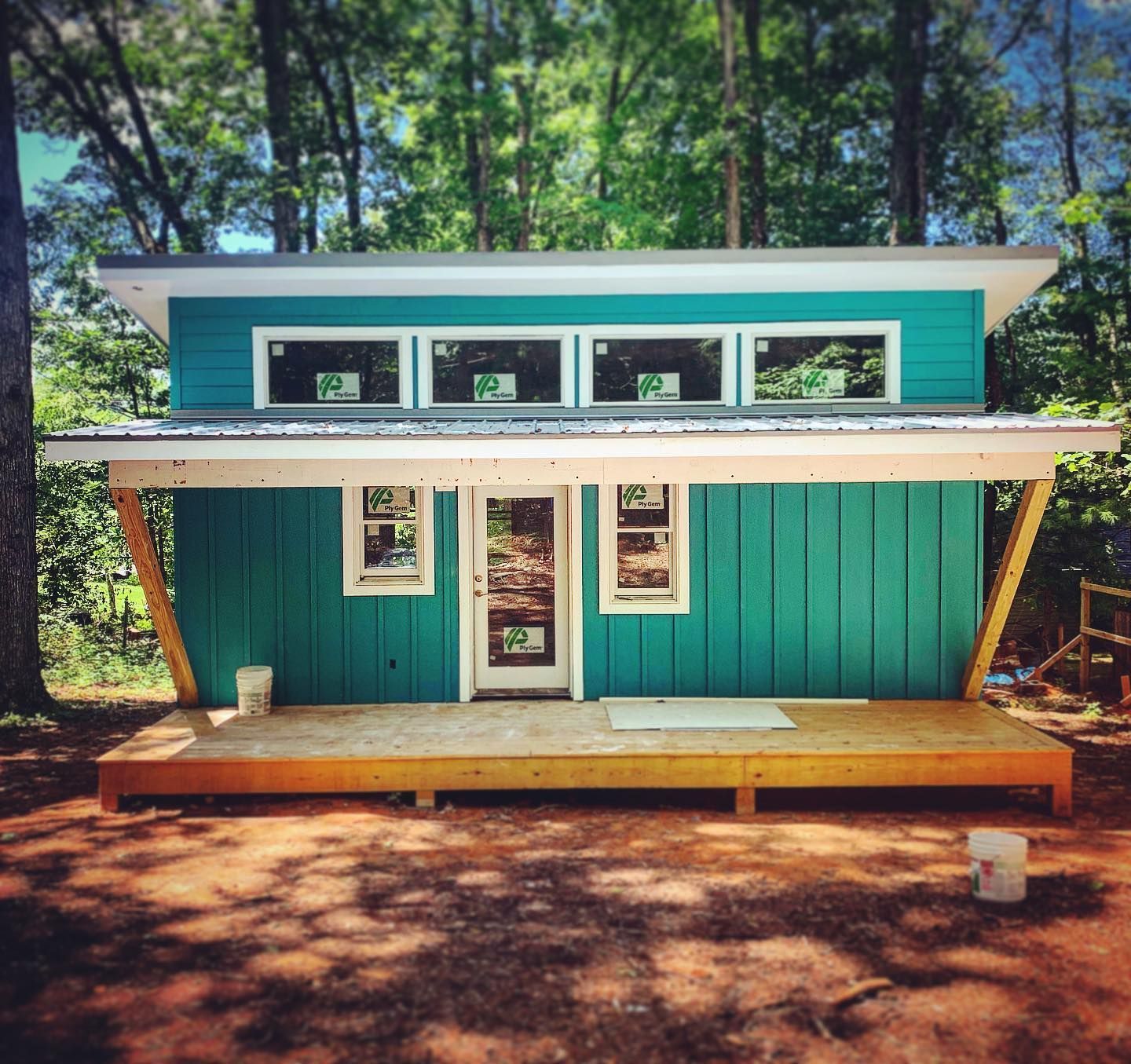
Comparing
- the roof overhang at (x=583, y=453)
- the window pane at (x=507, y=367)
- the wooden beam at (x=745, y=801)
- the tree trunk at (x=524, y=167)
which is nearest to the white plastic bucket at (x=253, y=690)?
the roof overhang at (x=583, y=453)

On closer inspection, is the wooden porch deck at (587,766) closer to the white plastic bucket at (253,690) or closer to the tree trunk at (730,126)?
the white plastic bucket at (253,690)

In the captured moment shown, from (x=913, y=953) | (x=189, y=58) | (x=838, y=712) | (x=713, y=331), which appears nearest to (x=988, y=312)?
(x=713, y=331)

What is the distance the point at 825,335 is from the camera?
699cm

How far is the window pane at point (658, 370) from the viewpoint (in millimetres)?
7043

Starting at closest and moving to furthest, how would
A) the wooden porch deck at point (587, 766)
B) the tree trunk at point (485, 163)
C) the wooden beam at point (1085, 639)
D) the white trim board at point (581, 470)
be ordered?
the wooden porch deck at point (587, 766) < the white trim board at point (581, 470) < the wooden beam at point (1085, 639) < the tree trunk at point (485, 163)

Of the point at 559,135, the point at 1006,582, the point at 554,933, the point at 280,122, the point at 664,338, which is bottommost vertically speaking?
the point at 554,933

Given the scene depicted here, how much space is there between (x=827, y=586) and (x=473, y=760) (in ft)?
10.4

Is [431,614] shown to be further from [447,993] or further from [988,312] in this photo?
[988,312]

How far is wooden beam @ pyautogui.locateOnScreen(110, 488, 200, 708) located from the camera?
5.81m

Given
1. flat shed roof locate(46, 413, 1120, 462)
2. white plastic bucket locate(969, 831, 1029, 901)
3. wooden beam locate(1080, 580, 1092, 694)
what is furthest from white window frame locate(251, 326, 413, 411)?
wooden beam locate(1080, 580, 1092, 694)

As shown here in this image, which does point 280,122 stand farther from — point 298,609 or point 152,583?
point 152,583

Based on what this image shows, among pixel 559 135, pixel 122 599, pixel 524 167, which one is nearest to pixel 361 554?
pixel 122 599

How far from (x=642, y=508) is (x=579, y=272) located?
191 cm

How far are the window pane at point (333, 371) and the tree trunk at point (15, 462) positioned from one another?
2.76 meters
